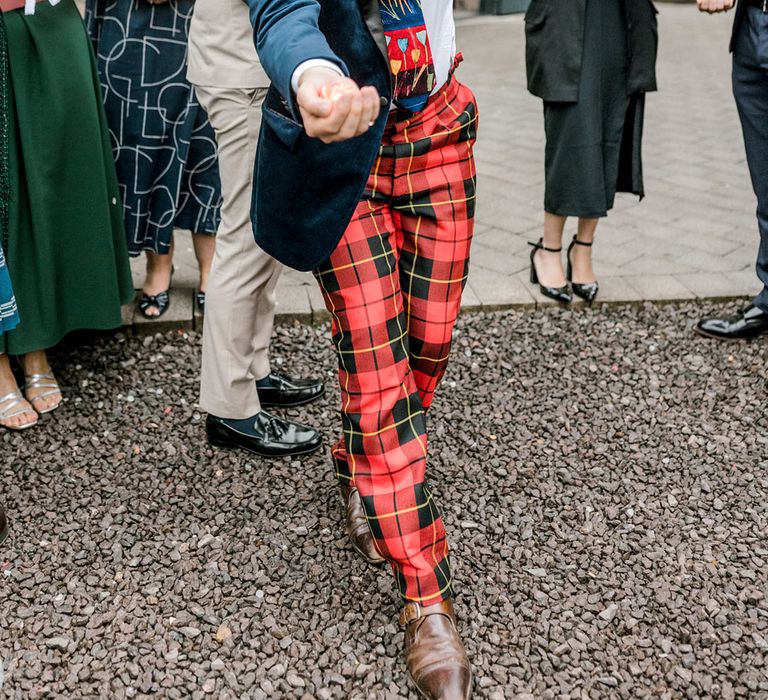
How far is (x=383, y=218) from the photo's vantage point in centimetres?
208

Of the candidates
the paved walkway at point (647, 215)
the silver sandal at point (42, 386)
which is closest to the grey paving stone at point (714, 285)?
the paved walkway at point (647, 215)

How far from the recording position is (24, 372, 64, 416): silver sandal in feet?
10.6

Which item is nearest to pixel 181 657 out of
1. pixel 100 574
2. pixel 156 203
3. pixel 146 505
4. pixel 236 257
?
pixel 100 574

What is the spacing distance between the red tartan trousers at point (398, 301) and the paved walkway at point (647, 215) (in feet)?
6.01

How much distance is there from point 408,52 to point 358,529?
129cm

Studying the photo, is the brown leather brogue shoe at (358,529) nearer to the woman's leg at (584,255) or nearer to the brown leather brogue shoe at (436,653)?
the brown leather brogue shoe at (436,653)

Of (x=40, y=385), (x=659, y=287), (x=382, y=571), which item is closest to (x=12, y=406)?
(x=40, y=385)

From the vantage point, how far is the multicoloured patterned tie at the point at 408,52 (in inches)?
75.9

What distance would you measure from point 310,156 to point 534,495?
149cm

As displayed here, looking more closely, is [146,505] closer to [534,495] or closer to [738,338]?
[534,495]

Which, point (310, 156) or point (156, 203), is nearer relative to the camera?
point (310, 156)

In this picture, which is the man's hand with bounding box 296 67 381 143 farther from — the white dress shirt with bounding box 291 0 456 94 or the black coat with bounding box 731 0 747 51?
the black coat with bounding box 731 0 747 51

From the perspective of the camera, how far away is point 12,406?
312cm

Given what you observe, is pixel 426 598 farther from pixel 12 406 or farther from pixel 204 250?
pixel 204 250
